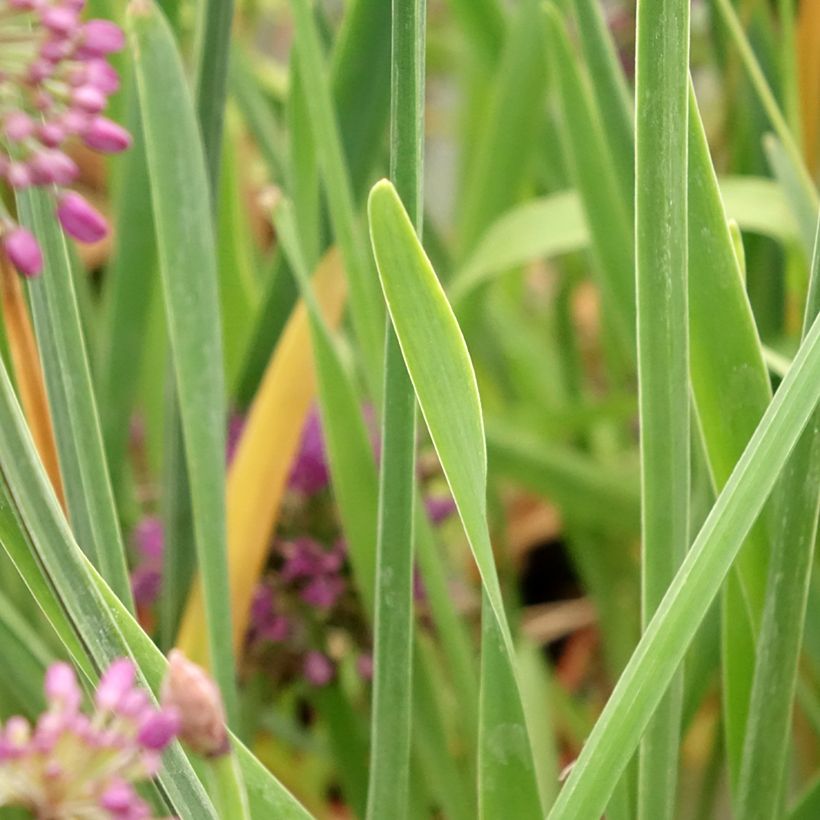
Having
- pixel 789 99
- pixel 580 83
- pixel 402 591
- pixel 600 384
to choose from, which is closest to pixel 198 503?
pixel 402 591

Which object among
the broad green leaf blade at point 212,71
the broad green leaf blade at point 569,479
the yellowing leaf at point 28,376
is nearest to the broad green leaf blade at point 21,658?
the yellowing leaf at point 28,376

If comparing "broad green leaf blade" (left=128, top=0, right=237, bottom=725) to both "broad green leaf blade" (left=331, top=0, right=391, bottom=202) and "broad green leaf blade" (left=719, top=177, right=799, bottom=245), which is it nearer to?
"broad green leaf blade" (left=331, top=0, right=391, bottom=202)

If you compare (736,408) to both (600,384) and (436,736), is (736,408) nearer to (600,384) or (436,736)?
(436,736)

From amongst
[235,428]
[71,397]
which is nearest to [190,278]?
[71,397]

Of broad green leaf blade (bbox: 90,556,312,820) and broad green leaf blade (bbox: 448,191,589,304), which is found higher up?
broad green leaf blade (bbox: 448,191,589,304)

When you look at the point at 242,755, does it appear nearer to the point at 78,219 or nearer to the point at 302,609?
the point at 78,219

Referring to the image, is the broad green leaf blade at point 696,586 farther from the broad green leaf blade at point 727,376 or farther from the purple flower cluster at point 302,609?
the purple flower cluster at point 302,609

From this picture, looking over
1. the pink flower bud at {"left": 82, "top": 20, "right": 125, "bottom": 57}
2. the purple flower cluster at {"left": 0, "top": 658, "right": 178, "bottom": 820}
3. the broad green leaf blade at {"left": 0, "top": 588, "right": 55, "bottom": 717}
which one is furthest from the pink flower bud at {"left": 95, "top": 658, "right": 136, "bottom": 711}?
the broad green leaf blade at {"left": 0, "top": 588, "right": 55, "bottom": 717}
